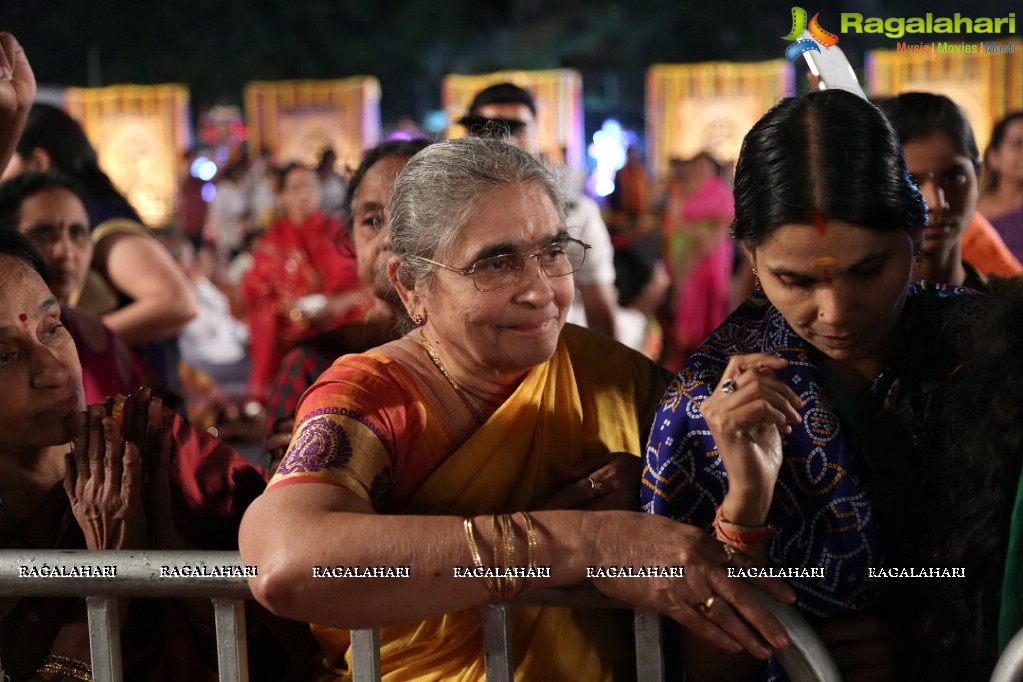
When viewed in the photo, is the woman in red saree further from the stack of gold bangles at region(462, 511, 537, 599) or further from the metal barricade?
the stack of gold bangles at region(462, 511, 537, 599)

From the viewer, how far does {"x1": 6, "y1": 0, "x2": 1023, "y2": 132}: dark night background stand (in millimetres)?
20312

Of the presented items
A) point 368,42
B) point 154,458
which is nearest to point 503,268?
point 154,458

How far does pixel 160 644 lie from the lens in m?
1.86

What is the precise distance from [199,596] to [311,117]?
58.4 ft

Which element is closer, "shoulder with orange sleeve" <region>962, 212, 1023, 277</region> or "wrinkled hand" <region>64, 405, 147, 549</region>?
"wrinkled hand" <region>64, 405, 147, 549</region>

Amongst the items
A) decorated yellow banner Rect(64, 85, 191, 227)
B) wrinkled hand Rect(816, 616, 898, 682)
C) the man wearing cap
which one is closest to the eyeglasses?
wrinkled hand Rect(816, 616, 898, 682)

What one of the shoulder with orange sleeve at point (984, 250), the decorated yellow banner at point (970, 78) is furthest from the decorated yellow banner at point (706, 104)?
the shoulder with orange sleeve at point (984, 250)

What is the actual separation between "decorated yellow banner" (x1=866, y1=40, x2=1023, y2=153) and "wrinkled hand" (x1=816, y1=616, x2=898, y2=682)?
35.0 ft

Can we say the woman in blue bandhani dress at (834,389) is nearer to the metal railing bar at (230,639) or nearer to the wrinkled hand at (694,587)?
the wrinkled hand at (694,587)

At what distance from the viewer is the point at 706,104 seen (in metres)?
16.2

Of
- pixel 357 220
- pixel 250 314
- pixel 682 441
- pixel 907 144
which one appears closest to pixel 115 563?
pixel 682 441

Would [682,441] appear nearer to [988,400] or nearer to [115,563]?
[988,400]

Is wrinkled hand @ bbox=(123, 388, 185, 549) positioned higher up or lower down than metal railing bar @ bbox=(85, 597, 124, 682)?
higher up

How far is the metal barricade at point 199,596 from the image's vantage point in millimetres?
1496
